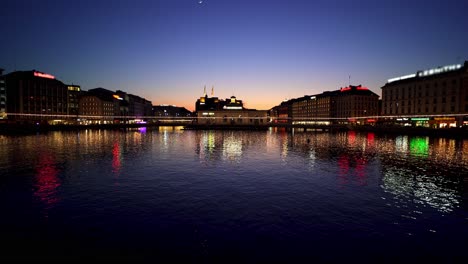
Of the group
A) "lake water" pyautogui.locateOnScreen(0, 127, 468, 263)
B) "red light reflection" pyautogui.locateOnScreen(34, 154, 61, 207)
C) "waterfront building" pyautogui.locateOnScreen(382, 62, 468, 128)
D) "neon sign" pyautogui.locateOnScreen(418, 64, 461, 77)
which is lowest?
"lake water" pyautogui.locateOnScreen(0, 127, 468, 263)

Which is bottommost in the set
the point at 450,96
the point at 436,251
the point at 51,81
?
the point at 436,251

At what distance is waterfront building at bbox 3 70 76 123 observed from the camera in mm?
162750

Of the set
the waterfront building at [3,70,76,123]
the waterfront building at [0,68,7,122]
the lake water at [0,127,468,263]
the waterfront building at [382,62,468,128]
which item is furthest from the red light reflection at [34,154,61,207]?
the waterfront building at [3,70,76,123]

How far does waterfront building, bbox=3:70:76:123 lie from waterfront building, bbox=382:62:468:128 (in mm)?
202832

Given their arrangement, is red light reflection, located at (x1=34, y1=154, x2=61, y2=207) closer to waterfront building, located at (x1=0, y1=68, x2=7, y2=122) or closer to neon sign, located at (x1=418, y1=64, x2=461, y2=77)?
neon sign, located at (x1=418, y1=64, x2=461, y2=77)

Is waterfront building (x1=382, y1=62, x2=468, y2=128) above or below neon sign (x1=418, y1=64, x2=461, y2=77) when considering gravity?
below

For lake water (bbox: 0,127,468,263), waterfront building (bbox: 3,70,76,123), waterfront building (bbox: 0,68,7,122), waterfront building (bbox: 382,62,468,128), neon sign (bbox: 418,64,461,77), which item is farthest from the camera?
waterfront building (bbox: 3,70,76,123)

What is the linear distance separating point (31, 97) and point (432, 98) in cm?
21832

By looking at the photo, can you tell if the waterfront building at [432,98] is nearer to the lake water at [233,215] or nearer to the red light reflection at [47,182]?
the lake water at [233,215]

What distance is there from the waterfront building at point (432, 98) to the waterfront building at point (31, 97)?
203 m

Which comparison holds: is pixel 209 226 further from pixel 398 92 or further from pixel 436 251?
pixel 398 92

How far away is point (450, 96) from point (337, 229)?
131 meters

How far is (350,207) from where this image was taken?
63.0 feet

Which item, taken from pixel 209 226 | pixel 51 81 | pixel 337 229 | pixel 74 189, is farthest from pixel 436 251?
pixel 51 81
